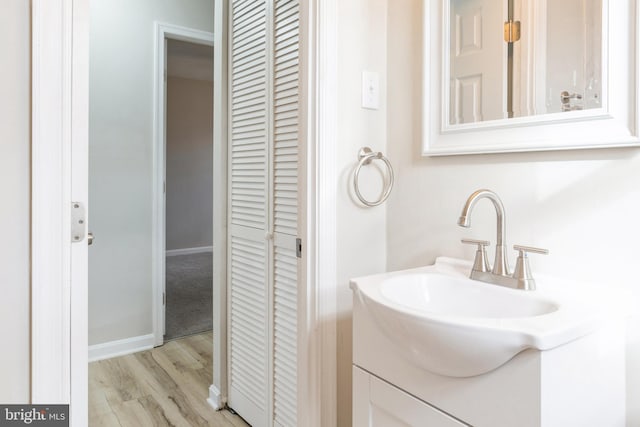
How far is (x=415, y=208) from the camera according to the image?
1298 mm

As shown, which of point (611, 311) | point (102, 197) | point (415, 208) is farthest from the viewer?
point (102, 197)

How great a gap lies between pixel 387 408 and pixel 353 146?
761 millimetres

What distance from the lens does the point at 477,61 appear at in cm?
115

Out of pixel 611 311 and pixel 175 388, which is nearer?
pixel 611 311

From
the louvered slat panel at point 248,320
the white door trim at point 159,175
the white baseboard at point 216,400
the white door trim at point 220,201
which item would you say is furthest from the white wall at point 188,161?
the louvered slat panel at point 248,320

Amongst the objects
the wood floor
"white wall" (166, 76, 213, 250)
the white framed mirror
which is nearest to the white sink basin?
the white framed mirror

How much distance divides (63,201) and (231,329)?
115 centimetres

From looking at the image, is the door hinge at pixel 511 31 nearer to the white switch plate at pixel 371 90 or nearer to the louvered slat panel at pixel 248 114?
the white switch plate at pixel 371 90

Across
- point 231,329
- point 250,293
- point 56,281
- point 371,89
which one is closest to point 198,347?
point 231,329

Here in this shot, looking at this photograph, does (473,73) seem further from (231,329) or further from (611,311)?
(231,329)

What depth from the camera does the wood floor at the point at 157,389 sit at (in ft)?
6.23

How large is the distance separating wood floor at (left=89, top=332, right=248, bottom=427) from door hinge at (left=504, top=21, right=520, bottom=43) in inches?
72.9

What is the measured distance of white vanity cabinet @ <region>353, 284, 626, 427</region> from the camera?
2.18ft
